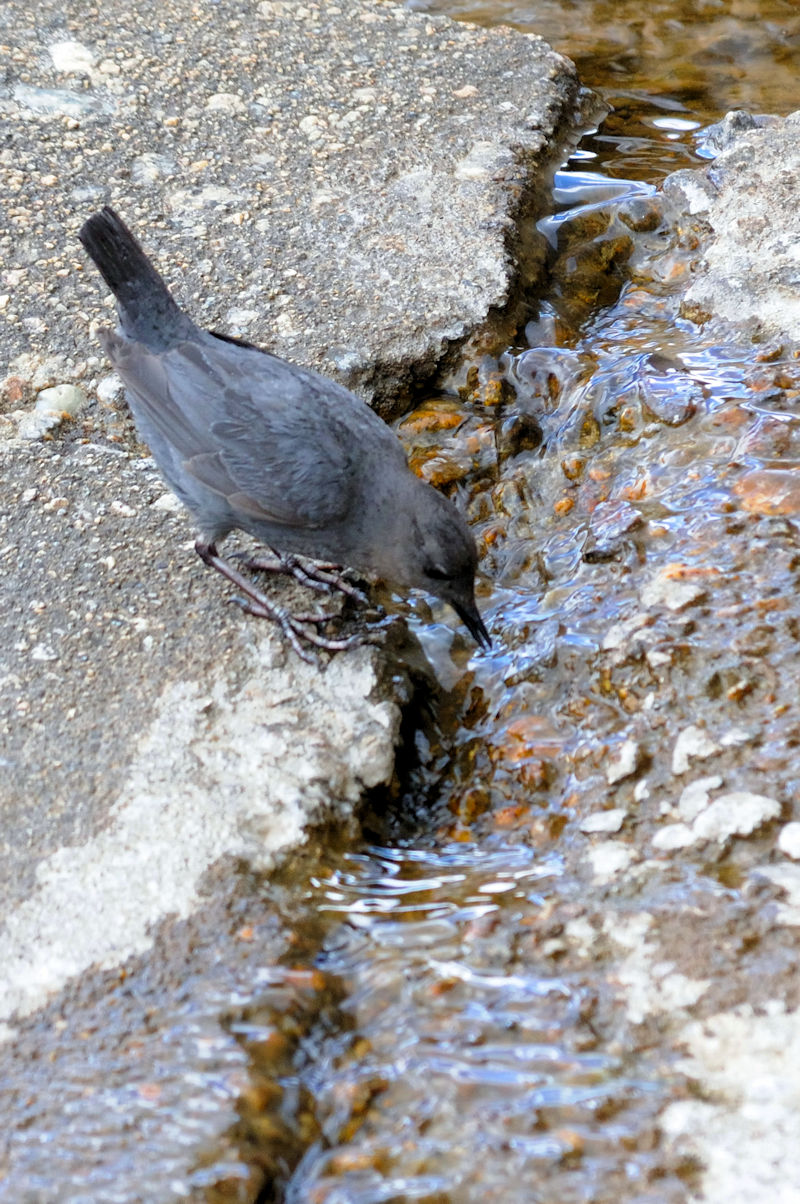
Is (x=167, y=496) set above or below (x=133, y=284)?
below

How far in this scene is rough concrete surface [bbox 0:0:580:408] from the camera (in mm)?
3994

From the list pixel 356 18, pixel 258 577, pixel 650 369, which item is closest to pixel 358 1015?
pixel 258 577

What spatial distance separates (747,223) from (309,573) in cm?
206

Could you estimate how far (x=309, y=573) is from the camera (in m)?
3.55

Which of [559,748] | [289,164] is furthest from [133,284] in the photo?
[559,748]

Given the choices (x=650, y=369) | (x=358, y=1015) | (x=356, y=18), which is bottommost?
(x=358, y=1015)

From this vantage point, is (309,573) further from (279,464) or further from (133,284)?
(133,284)

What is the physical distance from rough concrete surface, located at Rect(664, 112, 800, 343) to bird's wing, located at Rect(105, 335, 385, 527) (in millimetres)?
1364

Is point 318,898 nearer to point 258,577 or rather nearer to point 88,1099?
point 88,1099

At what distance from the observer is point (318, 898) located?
2469 millimetres

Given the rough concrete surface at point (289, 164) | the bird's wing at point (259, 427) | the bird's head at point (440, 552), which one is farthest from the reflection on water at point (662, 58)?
the bird's head at point (440, 552)

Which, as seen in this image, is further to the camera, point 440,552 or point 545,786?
point 440,552

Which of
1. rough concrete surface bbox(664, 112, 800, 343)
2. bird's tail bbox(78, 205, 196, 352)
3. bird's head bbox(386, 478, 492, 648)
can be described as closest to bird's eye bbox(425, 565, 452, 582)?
bird's head bbox(386, 478, 492, 648)

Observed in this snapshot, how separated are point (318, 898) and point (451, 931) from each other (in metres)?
0.32
